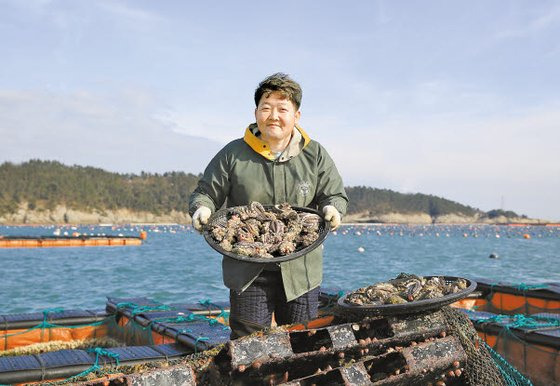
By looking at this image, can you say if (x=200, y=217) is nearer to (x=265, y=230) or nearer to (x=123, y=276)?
(x=265, y=230)

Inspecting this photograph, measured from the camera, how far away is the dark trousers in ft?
13.6

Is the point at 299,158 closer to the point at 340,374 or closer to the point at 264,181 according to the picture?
the point at 264,181

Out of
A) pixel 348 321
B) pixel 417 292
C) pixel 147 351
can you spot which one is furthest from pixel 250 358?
pixel 147 351

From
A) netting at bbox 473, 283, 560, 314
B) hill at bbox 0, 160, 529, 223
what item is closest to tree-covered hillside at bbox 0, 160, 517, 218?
hill at bbox 0, 160, 529, 223

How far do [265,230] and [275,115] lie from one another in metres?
0.89

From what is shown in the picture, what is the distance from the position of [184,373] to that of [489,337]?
6.12 meters

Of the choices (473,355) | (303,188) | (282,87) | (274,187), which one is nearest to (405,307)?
(473,355)

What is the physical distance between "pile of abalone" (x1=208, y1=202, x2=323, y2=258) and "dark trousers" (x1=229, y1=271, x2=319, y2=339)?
0.38 m

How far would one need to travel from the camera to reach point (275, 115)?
4.23 meters

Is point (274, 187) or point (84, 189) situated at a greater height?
point (84, 189)

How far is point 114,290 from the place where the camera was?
27.3 meters

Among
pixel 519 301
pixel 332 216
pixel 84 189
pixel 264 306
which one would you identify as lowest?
pixel 519 301

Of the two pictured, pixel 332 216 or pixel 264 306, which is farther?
pixel 264 306

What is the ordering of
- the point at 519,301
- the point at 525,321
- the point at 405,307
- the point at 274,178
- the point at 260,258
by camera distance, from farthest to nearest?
the point at 519,301 < the point at 525,321 < the point at 274,178 < the point at 260,258 < the point at 405,307
